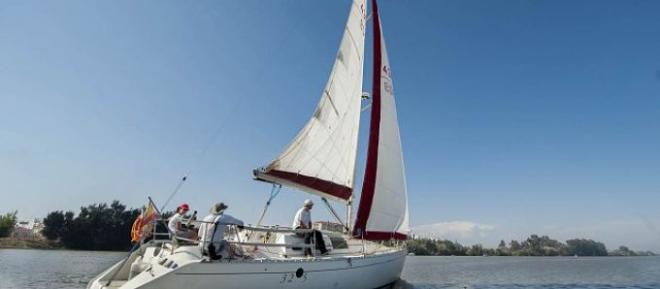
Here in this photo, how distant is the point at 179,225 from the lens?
11.2m

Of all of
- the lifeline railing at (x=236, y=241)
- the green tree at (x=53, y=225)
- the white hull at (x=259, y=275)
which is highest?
the green tree at (x=53, y=225)

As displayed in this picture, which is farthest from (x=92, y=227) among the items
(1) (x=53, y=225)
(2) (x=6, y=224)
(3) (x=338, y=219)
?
(3) (x=338, y=219)

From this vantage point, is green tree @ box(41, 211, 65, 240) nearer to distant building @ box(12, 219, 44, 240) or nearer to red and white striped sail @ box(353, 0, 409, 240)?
distant building @ box(12, 219, 44, 240)

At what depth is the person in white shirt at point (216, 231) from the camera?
31.9 feet

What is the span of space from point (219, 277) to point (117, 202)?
249ft

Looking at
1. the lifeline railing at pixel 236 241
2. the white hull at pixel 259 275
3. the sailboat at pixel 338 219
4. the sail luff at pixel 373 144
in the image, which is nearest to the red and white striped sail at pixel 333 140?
the sailboat at pixel 338 219

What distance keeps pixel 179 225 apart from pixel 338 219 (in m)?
8.01

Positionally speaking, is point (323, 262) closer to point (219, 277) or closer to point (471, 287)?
point (219, 277)

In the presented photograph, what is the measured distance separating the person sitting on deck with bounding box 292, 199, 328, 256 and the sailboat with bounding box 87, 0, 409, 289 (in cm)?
25

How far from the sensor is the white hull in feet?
28.8

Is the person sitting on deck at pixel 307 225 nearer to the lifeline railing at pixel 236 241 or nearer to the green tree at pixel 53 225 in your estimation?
the lifeline railing at pixel 236 241

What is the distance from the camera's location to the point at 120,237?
73.9 metres

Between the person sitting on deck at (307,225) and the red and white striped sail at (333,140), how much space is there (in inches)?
105

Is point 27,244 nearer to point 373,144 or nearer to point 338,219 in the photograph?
point 338,219
